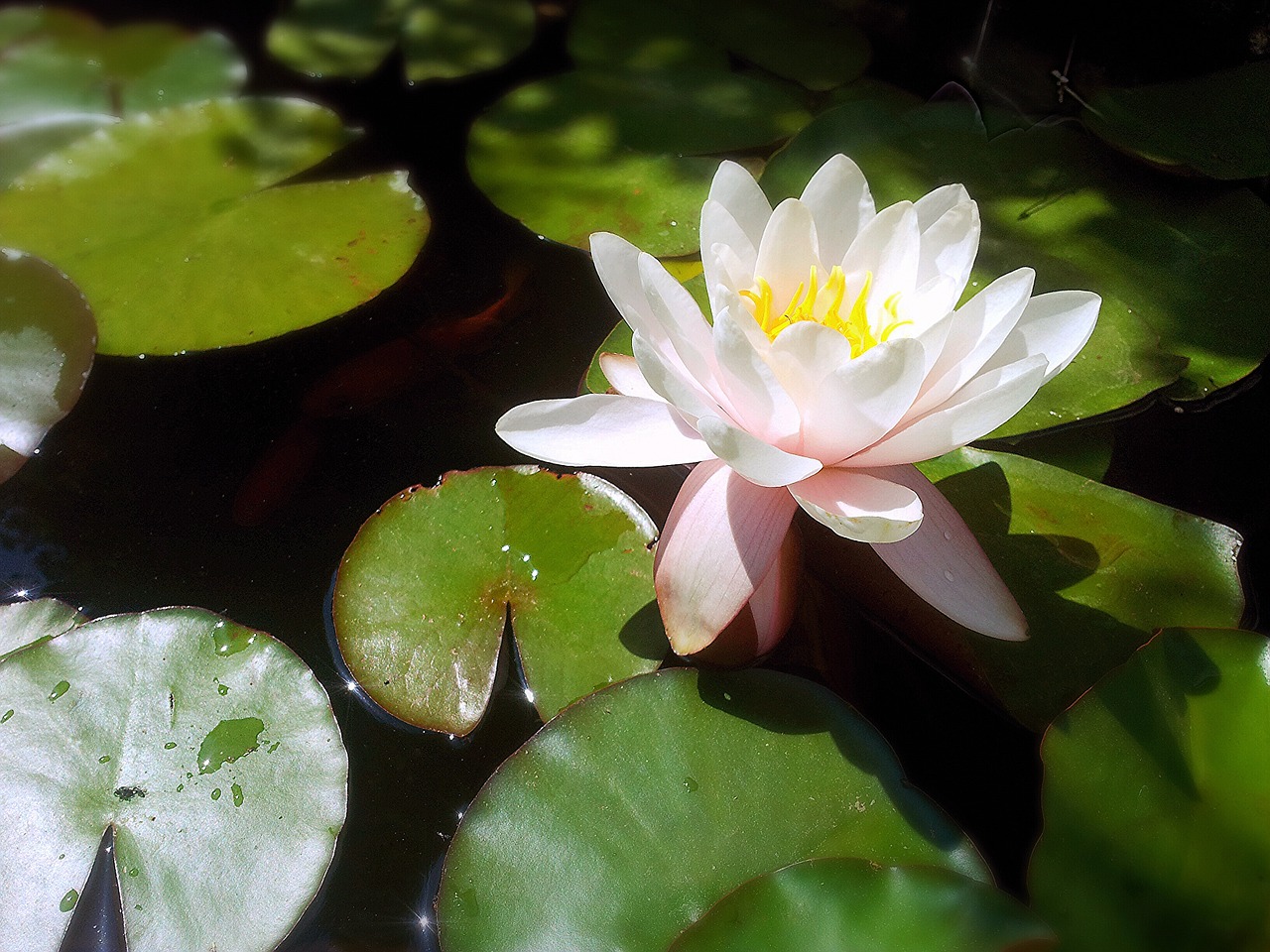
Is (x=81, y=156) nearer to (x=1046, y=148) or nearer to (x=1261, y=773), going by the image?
(x=1046, y=148)

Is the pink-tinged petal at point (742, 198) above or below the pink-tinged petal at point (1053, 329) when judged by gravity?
above

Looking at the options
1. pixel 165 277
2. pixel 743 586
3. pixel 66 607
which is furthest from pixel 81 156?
pixel 743 586

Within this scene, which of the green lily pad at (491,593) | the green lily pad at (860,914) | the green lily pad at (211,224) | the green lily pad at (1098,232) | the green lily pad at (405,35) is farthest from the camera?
the green lily pad at (405,35)

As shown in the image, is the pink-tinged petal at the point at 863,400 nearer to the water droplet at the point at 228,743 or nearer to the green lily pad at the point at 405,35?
the water droplet at the point at 228,743

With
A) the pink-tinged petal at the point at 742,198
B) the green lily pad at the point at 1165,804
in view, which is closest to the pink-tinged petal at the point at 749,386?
the pink-tinged petal at the point at 742,198

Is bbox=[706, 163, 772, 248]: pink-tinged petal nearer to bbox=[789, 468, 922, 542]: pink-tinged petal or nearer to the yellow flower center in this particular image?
the yellow flower center

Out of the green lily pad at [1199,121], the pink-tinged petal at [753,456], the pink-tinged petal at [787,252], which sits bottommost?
the pink-tinged petal at [753,456]

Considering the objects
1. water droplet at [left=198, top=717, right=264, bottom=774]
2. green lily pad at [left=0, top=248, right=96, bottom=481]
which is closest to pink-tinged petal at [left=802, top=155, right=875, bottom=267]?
water droplet at [left=198, top=717, right=264, bottom=774]
